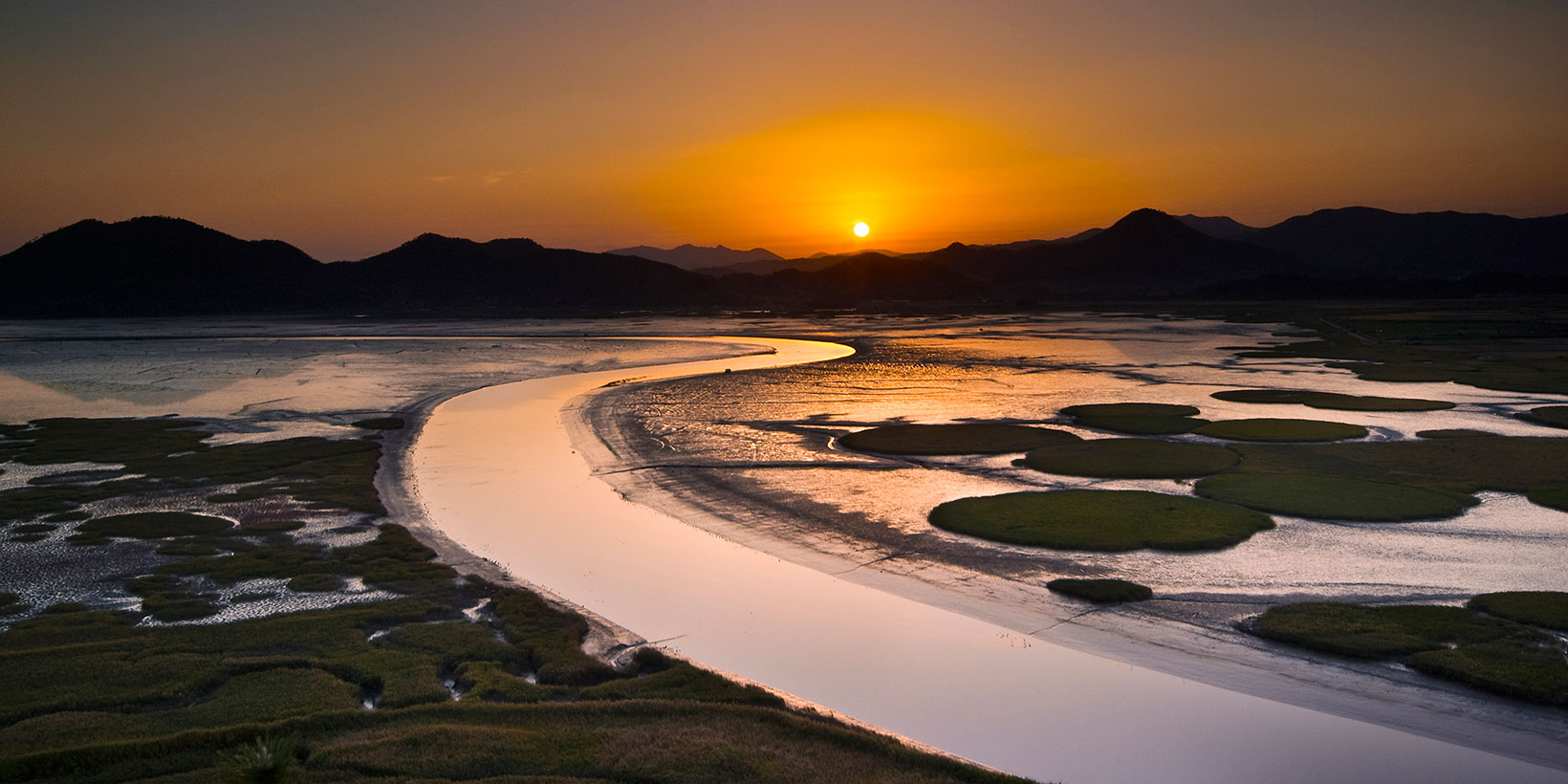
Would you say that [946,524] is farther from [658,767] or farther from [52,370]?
[52,370]

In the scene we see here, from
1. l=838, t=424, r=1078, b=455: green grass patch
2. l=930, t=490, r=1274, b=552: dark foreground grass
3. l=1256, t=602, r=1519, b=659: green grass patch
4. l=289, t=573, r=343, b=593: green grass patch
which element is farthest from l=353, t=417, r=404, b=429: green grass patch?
l=1256, t=602, r=1519, b=659: green grass patch

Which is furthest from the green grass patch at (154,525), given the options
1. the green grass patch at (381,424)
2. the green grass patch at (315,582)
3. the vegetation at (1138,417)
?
the vegetation at (1138,417)

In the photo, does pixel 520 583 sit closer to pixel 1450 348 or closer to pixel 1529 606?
pixel 1529 606

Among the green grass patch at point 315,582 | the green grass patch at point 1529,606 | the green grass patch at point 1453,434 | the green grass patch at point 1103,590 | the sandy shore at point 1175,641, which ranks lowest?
the sandy shore at point 1175,641

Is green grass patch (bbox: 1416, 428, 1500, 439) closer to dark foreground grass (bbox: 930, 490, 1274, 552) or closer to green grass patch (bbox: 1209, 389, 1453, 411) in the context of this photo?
green grass patch (bbox: 1209, 389, 1453, 411)

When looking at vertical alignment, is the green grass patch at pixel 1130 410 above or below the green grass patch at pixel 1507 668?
above

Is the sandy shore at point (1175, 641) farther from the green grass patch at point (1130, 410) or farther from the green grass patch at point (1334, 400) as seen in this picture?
the green grass patch at point (1334, 400)
